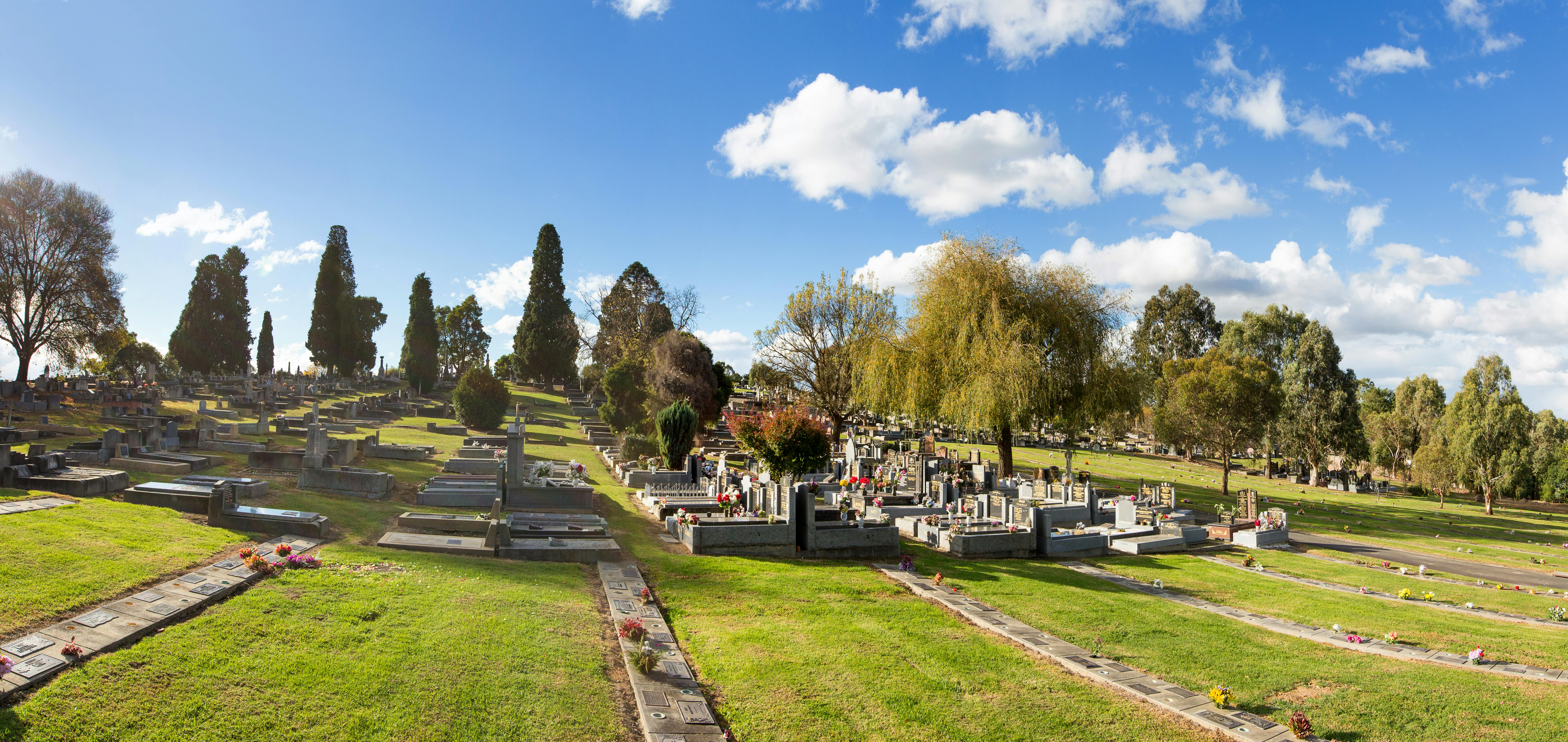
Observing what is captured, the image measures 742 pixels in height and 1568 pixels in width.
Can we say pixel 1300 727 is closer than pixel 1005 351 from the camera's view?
Yes

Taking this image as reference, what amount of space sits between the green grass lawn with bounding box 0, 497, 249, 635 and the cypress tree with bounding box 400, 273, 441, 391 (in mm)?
47452

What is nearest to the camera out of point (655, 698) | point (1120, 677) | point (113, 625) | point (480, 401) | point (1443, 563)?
point (113, 625)

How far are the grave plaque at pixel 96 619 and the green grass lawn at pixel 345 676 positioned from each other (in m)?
0.52

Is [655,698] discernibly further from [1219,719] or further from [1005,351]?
[1005,351]

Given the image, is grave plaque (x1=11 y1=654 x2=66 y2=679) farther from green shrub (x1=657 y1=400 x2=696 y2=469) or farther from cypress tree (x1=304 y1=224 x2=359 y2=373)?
cypress tree (x1=304 y1=224 x2=359 y2=373)

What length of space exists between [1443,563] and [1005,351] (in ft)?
41.3

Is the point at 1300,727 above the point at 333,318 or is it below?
below

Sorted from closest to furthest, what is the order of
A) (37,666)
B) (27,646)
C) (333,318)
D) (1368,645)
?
1. (37,666)
2. (27,646)
3. (1368,645)
4. (333,318)

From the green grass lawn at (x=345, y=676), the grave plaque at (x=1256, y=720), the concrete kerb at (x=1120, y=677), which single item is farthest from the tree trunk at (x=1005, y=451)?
the green grass lawn at (x=345, y=676)

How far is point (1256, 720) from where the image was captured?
7047mm

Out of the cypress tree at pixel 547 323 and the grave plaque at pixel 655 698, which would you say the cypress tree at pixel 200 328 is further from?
the grave plaque at pixel 655 698

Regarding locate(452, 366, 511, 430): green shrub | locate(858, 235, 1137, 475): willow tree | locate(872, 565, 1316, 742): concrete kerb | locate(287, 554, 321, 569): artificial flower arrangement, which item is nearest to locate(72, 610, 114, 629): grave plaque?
locate(287, 554, 321, 569): artificial flower arrangement

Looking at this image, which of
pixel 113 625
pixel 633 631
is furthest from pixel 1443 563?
pixel 113 625

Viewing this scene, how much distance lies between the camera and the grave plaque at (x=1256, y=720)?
6922 millimetres
